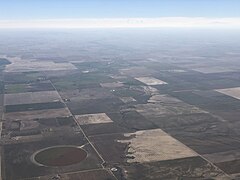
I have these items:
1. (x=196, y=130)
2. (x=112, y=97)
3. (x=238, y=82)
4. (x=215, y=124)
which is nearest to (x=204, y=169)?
(x=196, y=130)

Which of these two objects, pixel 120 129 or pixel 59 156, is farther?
pixel 120 129

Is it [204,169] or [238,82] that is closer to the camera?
[204,169]

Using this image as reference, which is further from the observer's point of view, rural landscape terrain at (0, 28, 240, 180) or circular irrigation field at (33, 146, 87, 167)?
circular irrigation field at (33, 146, 87, 167)

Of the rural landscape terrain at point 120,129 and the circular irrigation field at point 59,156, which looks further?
the circular irrigation field at point 59,156

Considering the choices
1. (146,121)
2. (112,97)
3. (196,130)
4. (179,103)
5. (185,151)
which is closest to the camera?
(185,151)

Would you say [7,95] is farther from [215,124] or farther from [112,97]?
[215,124]

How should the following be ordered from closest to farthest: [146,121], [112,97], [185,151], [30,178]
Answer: [30,178]
[185,151]
[146,121]
[112,97]

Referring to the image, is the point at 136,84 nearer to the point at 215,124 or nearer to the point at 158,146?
the point at 215,124

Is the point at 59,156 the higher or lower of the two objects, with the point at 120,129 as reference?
lower
